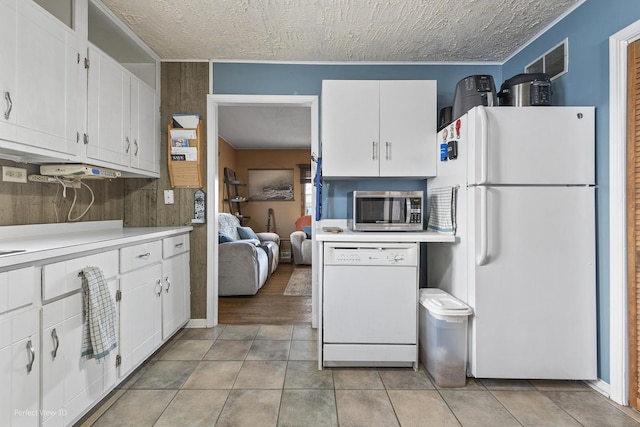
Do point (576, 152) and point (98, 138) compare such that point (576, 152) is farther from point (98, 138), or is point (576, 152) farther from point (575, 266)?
point (98, 138)

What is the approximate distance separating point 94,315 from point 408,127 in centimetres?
234

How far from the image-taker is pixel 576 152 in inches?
77.9

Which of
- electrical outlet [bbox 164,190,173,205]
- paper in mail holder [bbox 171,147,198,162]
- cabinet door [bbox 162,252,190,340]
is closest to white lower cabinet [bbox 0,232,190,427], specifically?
cabinet door [bbox 162,252,190,340]

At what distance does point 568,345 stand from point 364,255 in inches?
51.7

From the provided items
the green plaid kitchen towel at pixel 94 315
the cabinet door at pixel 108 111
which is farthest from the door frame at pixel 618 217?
the cabinet door at pixel 108 111

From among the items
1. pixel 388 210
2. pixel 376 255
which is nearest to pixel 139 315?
pixel 376 255

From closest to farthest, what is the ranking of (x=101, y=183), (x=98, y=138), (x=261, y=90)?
1. (x=98, y=138)
2. (x=101, y=183)
3. (x=261, y=90)

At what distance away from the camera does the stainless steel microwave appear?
94.7 inches

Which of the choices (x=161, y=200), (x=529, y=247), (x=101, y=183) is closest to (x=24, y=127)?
(x=101, y=183)

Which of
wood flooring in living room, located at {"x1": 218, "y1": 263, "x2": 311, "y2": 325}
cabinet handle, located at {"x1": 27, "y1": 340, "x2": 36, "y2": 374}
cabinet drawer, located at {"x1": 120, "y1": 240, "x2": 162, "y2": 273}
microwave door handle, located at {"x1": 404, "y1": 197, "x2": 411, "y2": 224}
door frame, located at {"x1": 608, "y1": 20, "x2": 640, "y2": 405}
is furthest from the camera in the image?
wood flooring in living room, located at {"x1": 218, "y1": 263, "x2": 311, "y2": 325}

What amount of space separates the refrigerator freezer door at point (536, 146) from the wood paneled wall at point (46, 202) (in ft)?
8.79

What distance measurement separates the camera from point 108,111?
219 cm

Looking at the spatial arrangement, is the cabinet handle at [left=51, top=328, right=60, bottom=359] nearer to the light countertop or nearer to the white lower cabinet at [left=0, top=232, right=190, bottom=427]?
the white lower cabinet at [left=0, top=232, right=190, bottom=427]

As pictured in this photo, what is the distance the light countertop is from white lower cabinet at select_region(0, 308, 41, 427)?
22cm
